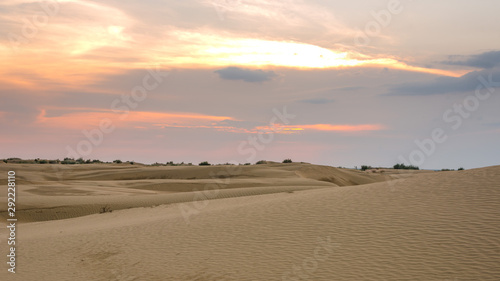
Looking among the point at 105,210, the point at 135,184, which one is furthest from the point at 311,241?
the point at 135,184

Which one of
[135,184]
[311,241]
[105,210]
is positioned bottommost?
[311,241]

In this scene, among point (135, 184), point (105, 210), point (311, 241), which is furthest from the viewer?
point (135, 184)

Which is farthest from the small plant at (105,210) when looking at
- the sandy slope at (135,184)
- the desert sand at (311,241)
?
the desert sand at (311,241)

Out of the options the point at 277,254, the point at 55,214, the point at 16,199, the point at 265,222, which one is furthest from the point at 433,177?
the point at 16,199

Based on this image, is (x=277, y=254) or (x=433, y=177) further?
(x=433, y=177)

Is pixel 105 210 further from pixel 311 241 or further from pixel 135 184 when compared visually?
pixel 311 241

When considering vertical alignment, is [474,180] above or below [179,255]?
above

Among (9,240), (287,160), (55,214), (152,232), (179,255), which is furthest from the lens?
(287,160)

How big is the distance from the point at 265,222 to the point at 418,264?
209 inches

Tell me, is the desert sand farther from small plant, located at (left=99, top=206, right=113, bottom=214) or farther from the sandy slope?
the sandy slope

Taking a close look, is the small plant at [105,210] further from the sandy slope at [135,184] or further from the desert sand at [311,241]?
the desert sand at [311,241]

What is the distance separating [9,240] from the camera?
1516 centimetres

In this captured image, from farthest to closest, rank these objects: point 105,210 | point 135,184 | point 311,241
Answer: point 135,184 → point 105,210 → point 311,241

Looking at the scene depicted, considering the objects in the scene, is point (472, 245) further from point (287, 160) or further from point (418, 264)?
point (287, 160)
